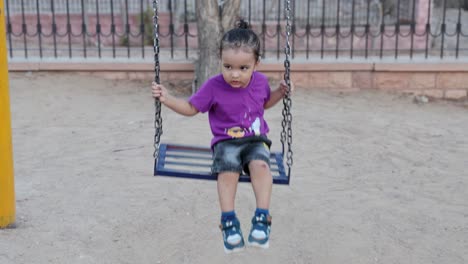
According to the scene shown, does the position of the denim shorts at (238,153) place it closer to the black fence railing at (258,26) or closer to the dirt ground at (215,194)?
the dirt ground at (215,194)

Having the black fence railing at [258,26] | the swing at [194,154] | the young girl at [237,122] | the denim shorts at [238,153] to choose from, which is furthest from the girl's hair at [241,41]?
the black fence railing at [258,26]

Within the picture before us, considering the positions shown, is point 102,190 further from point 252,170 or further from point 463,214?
point 463,214

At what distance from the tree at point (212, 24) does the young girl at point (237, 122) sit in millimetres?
4051

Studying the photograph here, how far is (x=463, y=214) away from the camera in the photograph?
184 inches

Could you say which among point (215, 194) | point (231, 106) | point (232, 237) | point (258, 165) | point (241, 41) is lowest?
point (215, 194)

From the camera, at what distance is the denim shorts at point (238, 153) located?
341 cm

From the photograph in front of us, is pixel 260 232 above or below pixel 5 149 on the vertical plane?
below

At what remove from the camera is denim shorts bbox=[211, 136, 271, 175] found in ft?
11.2

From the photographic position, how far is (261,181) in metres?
3.37

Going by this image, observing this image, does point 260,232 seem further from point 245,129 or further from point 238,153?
point 245,129

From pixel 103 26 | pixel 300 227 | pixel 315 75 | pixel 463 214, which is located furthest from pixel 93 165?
pixel 103 26

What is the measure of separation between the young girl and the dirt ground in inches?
30.7

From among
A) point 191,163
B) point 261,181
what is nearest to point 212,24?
point 191,163

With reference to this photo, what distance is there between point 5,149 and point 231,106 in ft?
4.89
